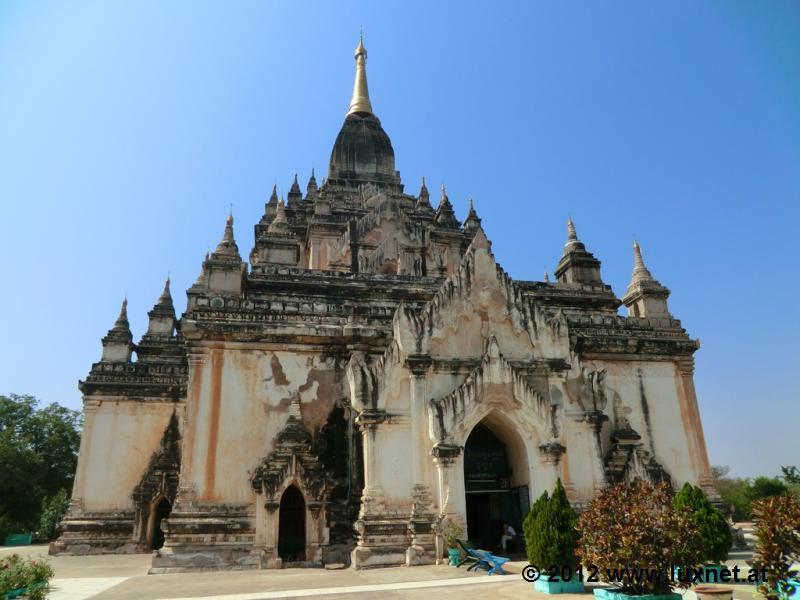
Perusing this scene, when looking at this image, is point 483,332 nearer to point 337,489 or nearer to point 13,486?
point 337,489

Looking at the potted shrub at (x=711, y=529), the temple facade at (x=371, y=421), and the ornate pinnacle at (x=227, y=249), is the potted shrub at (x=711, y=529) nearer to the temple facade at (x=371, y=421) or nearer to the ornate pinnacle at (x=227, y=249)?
the temple facade at (x=371, y=421)

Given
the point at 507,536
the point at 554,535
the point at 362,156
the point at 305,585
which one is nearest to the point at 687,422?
the point at 507,536

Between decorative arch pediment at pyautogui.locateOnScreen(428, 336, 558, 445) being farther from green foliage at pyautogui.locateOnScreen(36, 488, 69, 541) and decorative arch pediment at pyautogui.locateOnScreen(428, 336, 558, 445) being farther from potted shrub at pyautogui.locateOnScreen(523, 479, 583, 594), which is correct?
green foliage at pyautogui.locateOnScreen(36, 488, 69, 541)

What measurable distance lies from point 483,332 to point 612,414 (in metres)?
5.99

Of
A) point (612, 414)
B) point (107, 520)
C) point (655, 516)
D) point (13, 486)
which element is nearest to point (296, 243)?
point (107, 520)

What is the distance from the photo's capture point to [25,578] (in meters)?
11.7

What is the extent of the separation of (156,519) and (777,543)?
71.0 feet

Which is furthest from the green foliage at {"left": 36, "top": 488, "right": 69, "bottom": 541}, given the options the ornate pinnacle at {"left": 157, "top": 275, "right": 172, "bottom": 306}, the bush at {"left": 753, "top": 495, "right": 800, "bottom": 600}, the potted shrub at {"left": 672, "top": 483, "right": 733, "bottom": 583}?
the bush at {"left": 753, "top": 495, "right": 800, "bottom": 600}

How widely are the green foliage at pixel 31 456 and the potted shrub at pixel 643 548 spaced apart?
4394 centimetres

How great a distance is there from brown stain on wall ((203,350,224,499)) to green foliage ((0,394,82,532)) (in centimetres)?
3240

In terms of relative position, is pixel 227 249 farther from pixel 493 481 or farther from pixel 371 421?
pixel 493 481

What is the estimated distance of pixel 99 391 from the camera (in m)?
24.8

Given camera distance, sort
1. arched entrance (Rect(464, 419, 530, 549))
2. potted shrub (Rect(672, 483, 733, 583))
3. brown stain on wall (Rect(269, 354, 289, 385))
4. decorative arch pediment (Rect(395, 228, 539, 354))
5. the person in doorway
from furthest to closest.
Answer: brown stain on wall (Rect(269, 354, 289, 385)) < arched entrance (Rect(464, 419, 530, 549)) < decorative arch pediment (Rect(395, 228, 539, 354)) < the person in doorway < potted shrub (Rect(672, 483, 733, 583))

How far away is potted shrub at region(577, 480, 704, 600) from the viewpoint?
9.63m
